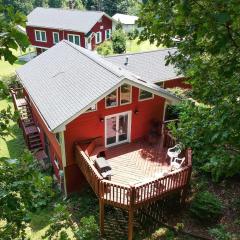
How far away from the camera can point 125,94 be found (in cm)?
1509

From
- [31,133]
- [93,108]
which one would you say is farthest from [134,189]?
[31,133]

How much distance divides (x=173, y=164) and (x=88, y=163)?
389 centimetres

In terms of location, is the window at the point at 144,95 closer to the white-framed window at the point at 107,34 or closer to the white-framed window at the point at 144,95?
the white-framed window at the point at 144,95

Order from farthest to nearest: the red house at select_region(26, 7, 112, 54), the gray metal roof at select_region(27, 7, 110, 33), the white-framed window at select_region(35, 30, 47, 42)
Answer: the white-framed window at select_region(35, 30, 47, 42) < the gray metal roof at select_region(27, 7, 110, 33) < the red house at select_region(26, 7, 112, 54)

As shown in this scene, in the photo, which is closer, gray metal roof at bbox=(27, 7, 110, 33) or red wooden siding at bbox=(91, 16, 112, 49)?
gray metal roof at bbox=(27, 7, 110, 33)

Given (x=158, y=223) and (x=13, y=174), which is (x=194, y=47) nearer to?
(x=13, y=174)

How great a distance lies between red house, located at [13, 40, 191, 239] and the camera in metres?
12.3

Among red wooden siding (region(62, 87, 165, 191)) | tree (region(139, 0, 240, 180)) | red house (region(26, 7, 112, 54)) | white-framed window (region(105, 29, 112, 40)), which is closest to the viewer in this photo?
tree (region(139, 0, 240, 180))

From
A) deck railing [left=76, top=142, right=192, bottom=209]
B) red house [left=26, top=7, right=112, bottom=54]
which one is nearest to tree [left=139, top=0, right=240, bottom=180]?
deck railing [left=76, top=142, right=192, bottom=209]

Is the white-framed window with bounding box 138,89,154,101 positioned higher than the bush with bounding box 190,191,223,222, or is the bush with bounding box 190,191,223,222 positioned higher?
the white-framed window with bounding box 138,89,154,101

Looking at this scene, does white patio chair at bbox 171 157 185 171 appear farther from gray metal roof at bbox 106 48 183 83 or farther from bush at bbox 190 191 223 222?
gray metal roof at bbox 106 48 183 83

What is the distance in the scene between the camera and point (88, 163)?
1289cm

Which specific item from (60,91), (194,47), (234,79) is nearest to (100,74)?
(60,91)

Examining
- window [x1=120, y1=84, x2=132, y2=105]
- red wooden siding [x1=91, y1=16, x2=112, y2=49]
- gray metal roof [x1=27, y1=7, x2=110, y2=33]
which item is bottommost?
red wooden siding [x1=91, y1=16, x2=112, y2=49]
